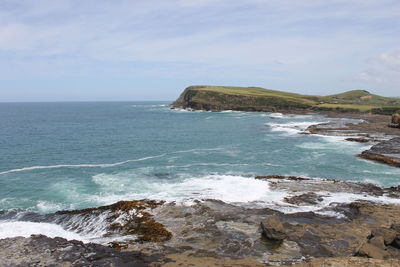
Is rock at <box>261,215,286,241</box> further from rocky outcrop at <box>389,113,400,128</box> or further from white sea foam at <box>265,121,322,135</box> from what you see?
rocky outcrop at <box>389,113,400,128</box>

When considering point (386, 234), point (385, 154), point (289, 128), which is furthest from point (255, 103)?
point (386, 234)

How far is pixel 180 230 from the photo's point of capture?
23.2m

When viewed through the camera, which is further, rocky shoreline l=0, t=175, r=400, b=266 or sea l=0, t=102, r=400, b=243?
sea l=0, t=102, r=400, b=243

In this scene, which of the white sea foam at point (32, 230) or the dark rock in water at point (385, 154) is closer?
the white sea foam at point (32, 230)

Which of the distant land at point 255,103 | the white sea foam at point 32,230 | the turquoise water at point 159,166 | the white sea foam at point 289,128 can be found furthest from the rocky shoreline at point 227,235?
the distant land at point 255,103

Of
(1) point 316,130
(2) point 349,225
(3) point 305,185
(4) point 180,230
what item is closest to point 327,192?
(3) point 305,185

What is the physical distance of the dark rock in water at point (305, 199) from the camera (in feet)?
97.8

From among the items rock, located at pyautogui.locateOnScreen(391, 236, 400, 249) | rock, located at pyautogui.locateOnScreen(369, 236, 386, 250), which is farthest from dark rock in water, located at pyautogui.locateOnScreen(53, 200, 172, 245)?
rock, located at pyautogui.locateOnScreen(391, 236, 400, 249)

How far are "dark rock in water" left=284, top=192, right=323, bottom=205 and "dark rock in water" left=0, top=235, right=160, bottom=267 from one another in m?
16.5

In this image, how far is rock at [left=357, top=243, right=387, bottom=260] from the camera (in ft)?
56.9

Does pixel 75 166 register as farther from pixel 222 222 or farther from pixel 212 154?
pixel 222 222

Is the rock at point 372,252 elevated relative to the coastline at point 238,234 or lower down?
elevated

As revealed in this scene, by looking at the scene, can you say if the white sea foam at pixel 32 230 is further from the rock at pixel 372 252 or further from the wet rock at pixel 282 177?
the wet rock at pixel 282 177

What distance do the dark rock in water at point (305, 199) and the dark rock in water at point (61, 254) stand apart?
1650 cm
